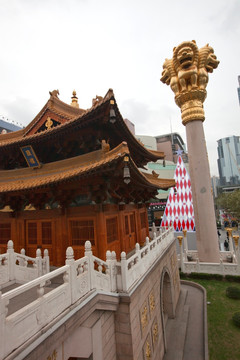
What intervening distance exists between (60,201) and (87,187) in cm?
152

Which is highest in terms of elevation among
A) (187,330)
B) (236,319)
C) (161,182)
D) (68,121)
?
(68,121)

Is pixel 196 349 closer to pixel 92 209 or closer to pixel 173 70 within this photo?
pixel 92 209

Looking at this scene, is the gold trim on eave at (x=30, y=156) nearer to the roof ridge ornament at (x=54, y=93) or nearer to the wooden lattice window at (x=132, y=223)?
the roof ridge ornament at (x=54, y=93)

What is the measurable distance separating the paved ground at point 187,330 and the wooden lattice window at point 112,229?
614 centimetres

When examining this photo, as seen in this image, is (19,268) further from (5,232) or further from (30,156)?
(30,156)

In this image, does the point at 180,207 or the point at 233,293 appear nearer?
the point at 233,293

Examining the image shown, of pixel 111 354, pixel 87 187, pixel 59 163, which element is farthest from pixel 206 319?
pixel 59 163

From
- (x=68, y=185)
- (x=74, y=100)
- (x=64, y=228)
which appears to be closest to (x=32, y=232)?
(x=64, y=228)

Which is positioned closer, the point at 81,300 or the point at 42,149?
the point at 81,300

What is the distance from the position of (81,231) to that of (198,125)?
1504 centimetres

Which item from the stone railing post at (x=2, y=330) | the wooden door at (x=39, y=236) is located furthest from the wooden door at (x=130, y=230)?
the stone railing post at (x=2, y=330)

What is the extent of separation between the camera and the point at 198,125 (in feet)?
59.7

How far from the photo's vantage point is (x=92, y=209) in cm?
793

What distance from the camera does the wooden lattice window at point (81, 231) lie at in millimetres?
7980
